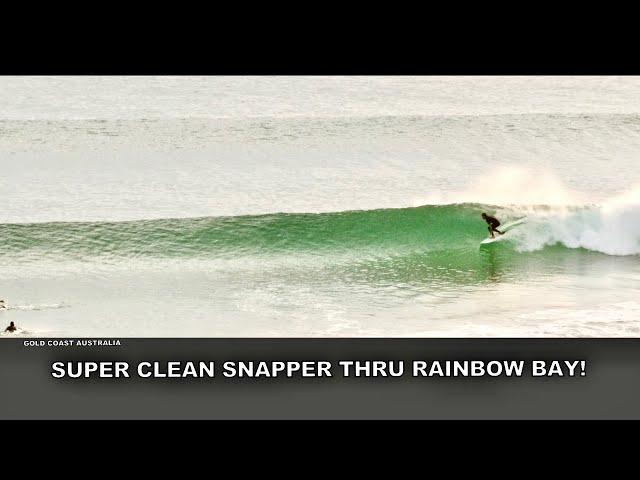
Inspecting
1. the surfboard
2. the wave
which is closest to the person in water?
the surfboard

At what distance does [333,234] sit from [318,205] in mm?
1158

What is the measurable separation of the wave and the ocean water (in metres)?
0.03

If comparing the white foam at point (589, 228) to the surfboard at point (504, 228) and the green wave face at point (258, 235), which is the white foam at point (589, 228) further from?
the green wave face at point (258, 235)

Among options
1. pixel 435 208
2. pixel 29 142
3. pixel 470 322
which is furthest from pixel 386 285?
pixel 29 142

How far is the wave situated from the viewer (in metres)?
12.1

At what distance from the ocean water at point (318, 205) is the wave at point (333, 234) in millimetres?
26

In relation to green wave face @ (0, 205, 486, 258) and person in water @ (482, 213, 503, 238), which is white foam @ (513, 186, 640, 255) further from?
green wave face @ (0, 205, 486, 258)

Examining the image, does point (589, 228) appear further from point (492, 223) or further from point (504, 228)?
point (492, 223)

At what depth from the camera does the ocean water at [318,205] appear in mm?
10336

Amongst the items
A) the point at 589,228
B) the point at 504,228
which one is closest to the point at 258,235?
the point at 504,228

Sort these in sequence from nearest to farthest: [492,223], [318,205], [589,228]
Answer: [492,223]
[589,228]
[318,205]

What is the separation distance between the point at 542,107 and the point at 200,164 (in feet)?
17.0

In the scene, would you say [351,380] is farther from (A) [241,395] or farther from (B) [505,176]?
(B) [505,176]

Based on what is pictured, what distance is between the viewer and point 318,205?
13.6 metres
